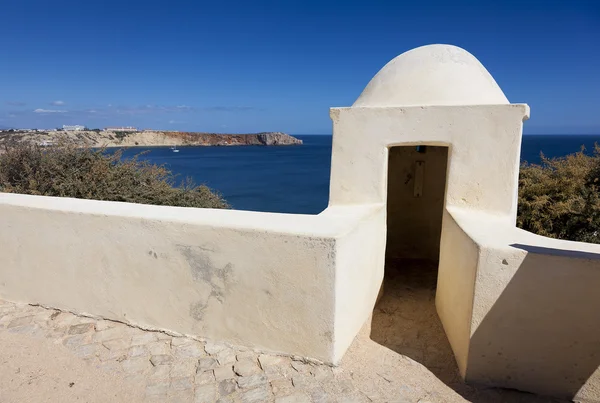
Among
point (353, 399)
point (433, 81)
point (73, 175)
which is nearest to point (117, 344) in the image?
point (353, 399)

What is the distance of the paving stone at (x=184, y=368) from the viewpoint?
3004mm

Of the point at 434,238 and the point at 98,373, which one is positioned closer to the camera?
the point at 98,373

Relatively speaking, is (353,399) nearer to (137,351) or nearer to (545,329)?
(545,329)

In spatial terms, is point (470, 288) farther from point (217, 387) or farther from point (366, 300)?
point (217, 387)

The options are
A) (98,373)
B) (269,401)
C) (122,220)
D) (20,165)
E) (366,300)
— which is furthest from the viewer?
(20,165)

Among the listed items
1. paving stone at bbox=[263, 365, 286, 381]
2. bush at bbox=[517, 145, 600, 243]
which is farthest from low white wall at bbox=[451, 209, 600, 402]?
bush at bbox=[517, 145, 600, 243]

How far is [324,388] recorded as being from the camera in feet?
9.30

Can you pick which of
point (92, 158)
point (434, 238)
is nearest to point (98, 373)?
point (434, 238)

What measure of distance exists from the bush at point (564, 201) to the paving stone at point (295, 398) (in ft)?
31.3

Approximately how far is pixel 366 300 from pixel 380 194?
3.85 ft

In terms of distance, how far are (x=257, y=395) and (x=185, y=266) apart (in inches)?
48.6

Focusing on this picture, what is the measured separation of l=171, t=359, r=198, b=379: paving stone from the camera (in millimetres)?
3004

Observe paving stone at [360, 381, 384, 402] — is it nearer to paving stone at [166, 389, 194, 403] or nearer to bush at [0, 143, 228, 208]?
paving stone at [166, 389, 194, 403]

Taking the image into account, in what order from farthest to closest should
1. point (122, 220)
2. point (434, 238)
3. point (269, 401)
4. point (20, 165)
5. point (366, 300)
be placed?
1. point (20, 165)
2. point (434, 238)
3. point (366, 300)
4. point (122, 220)
5. point (269, 401)
